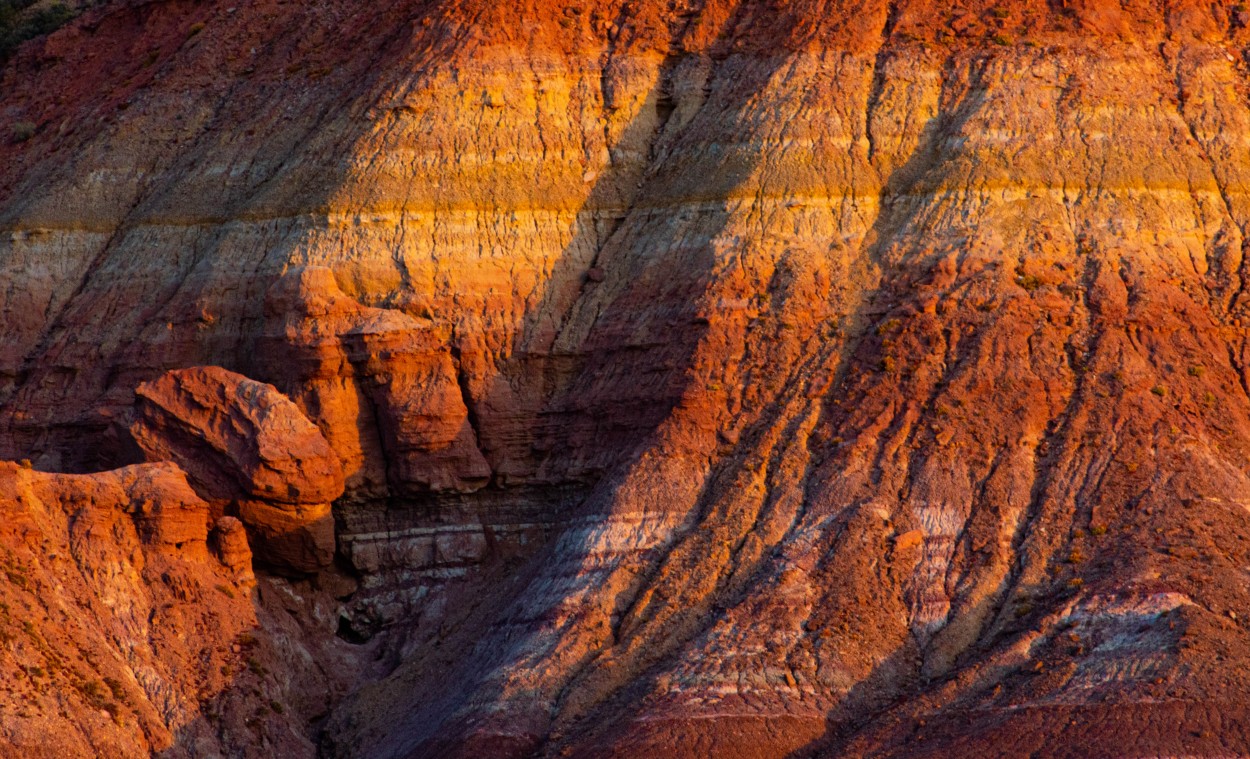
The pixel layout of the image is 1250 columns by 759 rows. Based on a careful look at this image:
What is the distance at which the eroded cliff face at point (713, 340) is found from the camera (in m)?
40.7

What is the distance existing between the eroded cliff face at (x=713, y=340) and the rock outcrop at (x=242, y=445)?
960 millimetres

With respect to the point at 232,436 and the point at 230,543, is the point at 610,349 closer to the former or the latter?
the point at 232,436

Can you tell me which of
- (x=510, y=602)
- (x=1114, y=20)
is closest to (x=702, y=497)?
(x=510, y=602)

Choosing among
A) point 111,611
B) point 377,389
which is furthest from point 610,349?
point 111,611

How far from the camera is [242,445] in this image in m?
46.1

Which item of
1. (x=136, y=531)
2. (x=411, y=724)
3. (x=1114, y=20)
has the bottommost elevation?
(x=411, y=724)

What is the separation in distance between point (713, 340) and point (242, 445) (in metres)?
10.2

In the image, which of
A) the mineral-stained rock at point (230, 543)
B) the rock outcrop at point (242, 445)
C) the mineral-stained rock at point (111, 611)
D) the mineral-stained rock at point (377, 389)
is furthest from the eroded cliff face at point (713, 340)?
the mineral-stained rock at point (111, 611)

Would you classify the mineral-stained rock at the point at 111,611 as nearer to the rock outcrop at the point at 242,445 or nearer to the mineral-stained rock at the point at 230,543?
the mineral-stained rock at the point at 230,543

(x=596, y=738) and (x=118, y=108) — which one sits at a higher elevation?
(x=118, y=108)

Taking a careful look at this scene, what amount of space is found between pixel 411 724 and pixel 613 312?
10.6m

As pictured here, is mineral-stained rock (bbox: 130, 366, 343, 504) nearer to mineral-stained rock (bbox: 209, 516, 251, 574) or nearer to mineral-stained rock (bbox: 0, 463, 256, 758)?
mineral-stained rock (bbox: 209, 516, 251, 574)

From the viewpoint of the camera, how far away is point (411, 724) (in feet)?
142

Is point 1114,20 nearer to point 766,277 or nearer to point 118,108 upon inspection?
point 766,277
